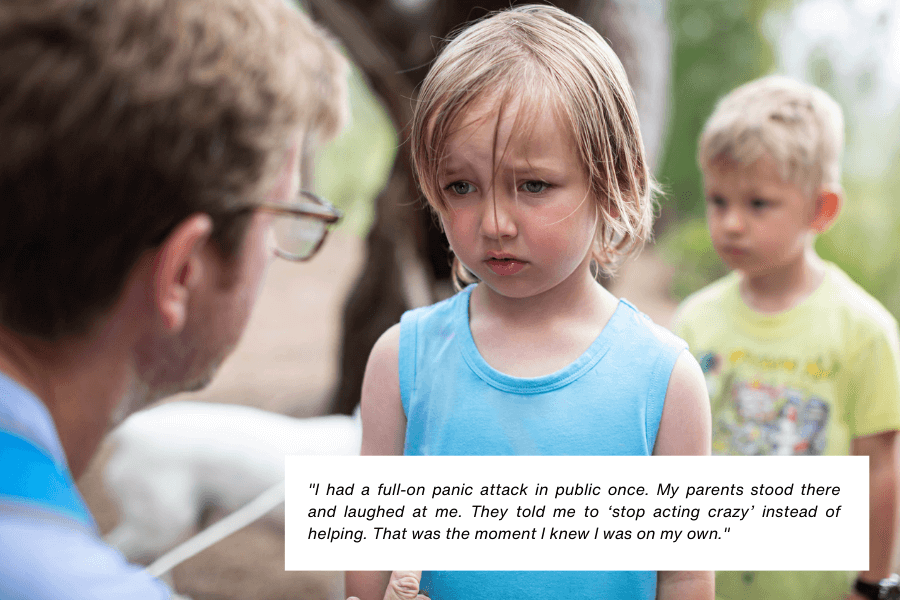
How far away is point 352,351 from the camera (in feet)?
16.4

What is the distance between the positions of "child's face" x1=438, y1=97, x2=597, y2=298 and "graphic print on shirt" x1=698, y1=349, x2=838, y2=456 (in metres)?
1.08

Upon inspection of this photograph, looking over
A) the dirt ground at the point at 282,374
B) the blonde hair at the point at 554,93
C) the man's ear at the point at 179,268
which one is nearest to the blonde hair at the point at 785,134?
the dirt ground at the point at 282,374

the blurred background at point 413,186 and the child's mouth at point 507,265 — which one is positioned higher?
the blurred background at point 413,186

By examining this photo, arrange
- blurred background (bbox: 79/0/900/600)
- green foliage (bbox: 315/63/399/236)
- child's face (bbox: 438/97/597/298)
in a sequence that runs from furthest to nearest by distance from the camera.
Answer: green foliage (bbox: 315/63/399/236), blurred background (bbox: 79/0/900/600), child's face (bbox: 438/97/597/298)

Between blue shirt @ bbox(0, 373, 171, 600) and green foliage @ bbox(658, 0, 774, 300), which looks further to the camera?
green foliage @ bbox(658, 0, 774, 300)

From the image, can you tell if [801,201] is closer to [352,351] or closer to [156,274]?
[156,274]

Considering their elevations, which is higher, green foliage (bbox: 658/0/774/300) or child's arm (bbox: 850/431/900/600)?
green foliage (bbox: 658/0/774/300)

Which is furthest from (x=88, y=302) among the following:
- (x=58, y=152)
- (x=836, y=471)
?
(x=836, y=471)

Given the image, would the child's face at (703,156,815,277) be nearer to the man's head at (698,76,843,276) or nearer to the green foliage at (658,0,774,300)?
the man's head at (698,76,843,276)

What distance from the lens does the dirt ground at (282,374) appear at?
420 centimetres

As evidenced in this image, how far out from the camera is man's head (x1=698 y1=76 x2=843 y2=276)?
7.06 feet

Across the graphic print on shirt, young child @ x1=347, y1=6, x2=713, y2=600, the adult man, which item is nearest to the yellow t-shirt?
the graphic print on shirt

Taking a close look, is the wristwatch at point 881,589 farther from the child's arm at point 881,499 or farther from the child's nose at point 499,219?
the child's nose at point 499,219

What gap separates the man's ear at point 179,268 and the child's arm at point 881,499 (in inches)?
72.7
